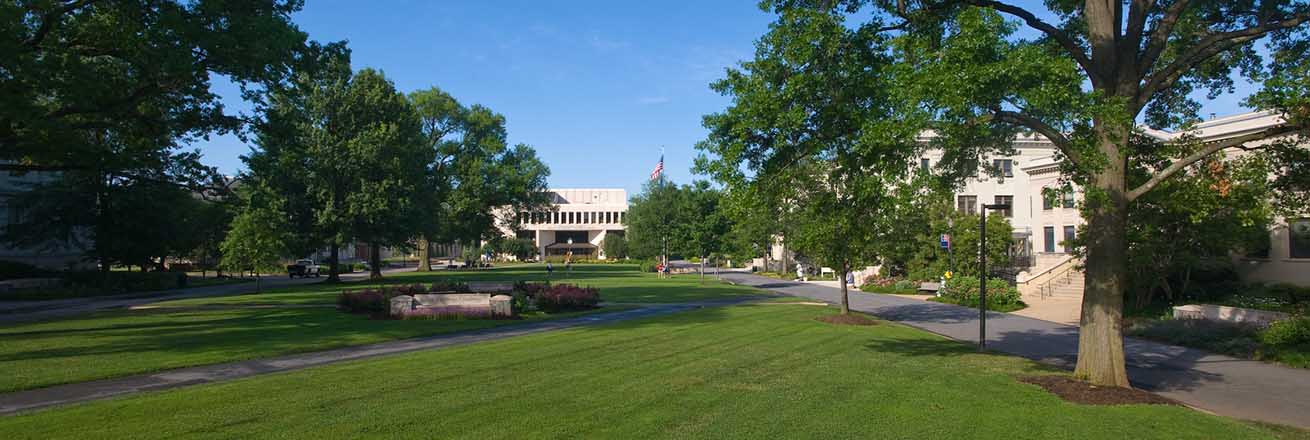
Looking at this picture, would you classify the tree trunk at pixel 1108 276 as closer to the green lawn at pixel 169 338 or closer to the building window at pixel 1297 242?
the green lawn at pixel 169 338

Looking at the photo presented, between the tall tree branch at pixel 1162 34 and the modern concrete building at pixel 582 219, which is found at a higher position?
the modern concrete building at pixel 582 219

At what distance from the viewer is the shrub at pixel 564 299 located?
25.4m

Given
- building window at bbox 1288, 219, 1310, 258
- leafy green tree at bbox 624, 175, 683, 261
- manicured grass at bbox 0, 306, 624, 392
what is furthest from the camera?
leafy green tree at bbox 624, 175, 683, 261

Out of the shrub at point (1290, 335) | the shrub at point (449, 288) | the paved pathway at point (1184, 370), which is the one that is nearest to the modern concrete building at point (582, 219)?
the shrub at point (449, 288)

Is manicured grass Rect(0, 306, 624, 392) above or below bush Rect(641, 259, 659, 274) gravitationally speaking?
below

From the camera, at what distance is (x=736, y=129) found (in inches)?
481

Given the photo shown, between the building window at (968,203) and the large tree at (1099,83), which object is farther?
the building window at (968,203)

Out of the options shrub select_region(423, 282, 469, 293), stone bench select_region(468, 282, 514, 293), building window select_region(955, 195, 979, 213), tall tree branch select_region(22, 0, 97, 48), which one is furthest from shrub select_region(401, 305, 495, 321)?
building window select_region(955, 195, 979, 213)

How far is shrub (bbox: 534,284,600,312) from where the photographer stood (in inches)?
1000

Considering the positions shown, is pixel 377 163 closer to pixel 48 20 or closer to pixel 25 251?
pixel 25 251

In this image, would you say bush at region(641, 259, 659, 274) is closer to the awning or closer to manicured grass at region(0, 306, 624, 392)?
the awning

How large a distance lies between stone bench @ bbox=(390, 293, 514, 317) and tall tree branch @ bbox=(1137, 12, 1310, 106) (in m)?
17.0

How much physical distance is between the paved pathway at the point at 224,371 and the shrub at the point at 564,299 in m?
4.71

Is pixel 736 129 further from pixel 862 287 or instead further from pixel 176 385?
pixel 862 287
